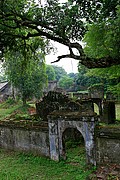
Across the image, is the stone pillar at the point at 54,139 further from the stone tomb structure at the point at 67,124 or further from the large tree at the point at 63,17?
the large tree at the point at 63,17

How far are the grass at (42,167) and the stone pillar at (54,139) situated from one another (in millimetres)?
277

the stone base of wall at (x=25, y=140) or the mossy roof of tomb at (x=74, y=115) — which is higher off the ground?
the mossy roof of tomb at (x=74, y=115)

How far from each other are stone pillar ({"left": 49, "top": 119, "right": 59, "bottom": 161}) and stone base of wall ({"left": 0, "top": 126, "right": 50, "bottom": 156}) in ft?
1.01

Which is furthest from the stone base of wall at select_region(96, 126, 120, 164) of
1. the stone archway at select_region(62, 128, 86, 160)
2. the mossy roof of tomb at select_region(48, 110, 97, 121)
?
the stone archway at select_region(62, 128, 86, 160)

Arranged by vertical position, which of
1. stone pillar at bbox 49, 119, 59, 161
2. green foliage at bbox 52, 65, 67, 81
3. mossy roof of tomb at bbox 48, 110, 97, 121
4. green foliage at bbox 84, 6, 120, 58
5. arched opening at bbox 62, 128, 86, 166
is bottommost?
arched opening at bbox 62, 128, 86, 166

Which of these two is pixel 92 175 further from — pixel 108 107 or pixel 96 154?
pixel 108 107

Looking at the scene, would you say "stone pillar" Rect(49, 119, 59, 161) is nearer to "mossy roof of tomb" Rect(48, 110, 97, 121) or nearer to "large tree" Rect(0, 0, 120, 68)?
"mossy roof of tomb" Rect(48, 110, 97, 121)

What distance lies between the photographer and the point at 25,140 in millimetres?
10281

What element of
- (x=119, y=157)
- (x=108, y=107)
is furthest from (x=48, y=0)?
(x=108, y=107)

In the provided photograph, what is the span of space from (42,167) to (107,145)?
9.24 ft

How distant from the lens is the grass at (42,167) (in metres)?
7.74

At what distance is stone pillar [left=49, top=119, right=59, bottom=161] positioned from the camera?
29.7ft

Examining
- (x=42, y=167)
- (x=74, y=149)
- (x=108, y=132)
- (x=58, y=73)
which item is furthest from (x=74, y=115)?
(x=58, y=73)

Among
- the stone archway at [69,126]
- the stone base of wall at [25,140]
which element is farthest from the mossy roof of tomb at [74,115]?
the stone base of wall at [25,140]
